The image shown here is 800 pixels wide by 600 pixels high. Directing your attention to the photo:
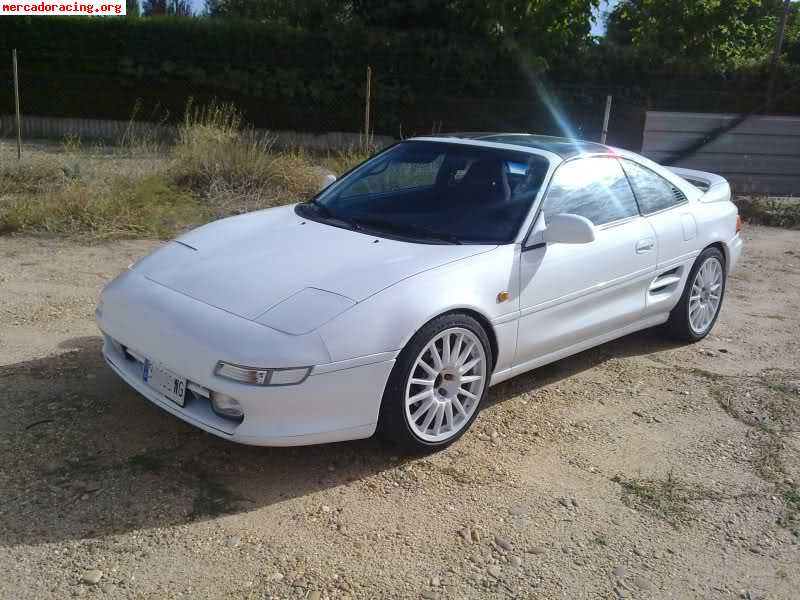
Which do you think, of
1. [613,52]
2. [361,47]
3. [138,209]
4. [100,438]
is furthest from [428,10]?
[100,438]

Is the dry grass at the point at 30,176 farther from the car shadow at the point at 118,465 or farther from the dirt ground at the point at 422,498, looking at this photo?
the car shadow at the point at 118,465

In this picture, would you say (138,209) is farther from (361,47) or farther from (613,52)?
(613,52)

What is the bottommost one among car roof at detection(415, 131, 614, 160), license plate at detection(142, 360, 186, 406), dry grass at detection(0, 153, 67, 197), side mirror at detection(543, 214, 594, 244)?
license plate at detection(142, 360, 186, 406)

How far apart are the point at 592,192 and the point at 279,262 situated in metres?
1.94

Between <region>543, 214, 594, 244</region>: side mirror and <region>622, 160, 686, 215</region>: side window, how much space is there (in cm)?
106

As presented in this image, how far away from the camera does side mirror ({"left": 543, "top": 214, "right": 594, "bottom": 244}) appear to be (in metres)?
4.06

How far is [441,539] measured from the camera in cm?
320

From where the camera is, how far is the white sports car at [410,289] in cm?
337

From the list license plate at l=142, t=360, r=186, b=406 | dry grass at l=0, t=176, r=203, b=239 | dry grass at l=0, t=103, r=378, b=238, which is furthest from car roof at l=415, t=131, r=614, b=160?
dry grass at l=0, t=103, r=378, b=238

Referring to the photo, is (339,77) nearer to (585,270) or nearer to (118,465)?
(585,270)

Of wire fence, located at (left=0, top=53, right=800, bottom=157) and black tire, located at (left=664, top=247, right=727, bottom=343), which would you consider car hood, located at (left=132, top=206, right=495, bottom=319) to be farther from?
wire fence, located at (left=0, top=53, right=800, bottom=157)

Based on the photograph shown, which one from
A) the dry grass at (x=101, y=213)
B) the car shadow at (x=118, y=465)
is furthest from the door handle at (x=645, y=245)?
the dry grass at (x=101, y=213)

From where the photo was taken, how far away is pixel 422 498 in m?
3.48

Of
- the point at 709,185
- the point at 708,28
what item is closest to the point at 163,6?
the point at 708,28
